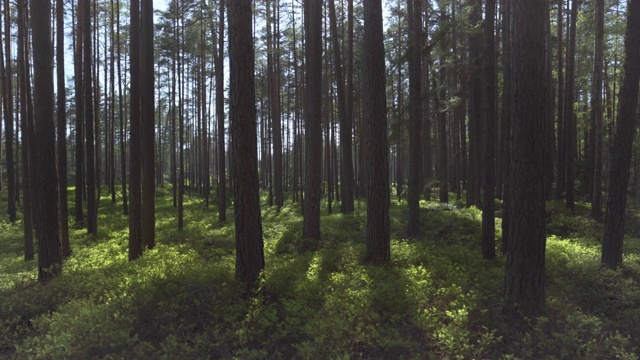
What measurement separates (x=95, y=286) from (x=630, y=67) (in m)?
10.4

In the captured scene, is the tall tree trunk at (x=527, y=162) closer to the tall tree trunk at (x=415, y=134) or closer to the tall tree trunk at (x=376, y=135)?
the tall tree trunk at (x=376, y=135)

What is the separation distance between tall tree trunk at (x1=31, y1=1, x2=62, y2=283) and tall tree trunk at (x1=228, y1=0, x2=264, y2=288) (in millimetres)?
4123

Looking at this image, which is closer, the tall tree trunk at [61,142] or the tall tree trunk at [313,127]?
the tall tree trunk at [61,142]

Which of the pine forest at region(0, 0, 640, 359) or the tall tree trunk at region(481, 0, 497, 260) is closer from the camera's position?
the pine forest at region(0, 0, 640, 359)

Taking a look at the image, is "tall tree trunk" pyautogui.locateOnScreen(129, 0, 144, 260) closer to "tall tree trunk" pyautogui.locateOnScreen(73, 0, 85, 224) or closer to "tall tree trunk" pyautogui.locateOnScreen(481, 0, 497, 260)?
"tall tree trunk" pyautogui.locateOnScreen(73, 0, 85, 224)

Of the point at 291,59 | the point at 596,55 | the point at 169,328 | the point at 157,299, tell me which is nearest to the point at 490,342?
the point at 169,328

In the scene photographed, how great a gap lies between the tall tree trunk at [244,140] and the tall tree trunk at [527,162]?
3641 mm

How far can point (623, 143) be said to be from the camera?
26.3ft

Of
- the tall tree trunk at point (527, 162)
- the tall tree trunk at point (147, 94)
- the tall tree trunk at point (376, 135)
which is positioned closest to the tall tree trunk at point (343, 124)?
the tall tree trunk at point (147, 94)

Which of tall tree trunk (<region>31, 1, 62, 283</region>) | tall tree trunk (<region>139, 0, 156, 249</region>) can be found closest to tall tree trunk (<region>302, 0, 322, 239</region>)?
tall tree trunk (<region>139, 0, 156, 249</region>)

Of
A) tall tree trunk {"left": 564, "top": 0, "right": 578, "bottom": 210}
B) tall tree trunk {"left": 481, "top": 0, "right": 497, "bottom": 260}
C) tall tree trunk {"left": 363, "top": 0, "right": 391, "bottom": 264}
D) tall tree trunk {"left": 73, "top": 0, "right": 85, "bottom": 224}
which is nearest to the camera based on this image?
tall tree trunk {"left": 363, "top": 0, "right": 391, "bottom": 264}

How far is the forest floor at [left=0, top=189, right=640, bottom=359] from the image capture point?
4.71m

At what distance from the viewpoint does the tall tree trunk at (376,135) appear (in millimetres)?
7723

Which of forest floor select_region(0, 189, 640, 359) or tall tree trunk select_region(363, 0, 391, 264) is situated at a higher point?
tall tree trunk select_region(363, 0, 391, 264)
